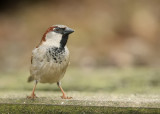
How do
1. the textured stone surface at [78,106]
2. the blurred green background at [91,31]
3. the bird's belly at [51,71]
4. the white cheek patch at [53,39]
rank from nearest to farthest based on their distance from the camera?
the textured stone surface at [78,106]
the bird's belly at [51,71]
the white cheek patch at [53,39]
the blurred green background at [91,31]

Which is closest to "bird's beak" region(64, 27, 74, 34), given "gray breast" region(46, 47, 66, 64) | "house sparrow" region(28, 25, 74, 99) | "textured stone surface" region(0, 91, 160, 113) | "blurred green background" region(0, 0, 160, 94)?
"house sparrow" region(28, 25, 74, 99)

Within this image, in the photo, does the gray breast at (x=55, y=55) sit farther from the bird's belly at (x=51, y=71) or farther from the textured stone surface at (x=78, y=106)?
the textured stone surface at (x=78, y=106)

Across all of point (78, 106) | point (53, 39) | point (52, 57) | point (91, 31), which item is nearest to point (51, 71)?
point (52, 57)

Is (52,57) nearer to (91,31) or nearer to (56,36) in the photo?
(56,36)

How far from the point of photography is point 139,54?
7.15 meters

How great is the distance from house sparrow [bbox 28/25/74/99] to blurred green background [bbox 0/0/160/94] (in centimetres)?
280

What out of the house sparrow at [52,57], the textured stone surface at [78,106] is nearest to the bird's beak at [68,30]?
the house sparrow at [52,57]

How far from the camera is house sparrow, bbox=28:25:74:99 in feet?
9.91

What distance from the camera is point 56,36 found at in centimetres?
312

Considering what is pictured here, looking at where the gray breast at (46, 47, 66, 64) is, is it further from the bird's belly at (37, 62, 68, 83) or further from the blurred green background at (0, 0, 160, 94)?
the blurred green background at (0, 0, 160, 94)

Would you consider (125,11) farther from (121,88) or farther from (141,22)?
(121,88)

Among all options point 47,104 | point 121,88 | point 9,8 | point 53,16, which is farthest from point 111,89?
point 9,8

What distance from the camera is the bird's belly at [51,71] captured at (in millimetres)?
3014

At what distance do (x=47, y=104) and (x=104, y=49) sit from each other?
199 inches
